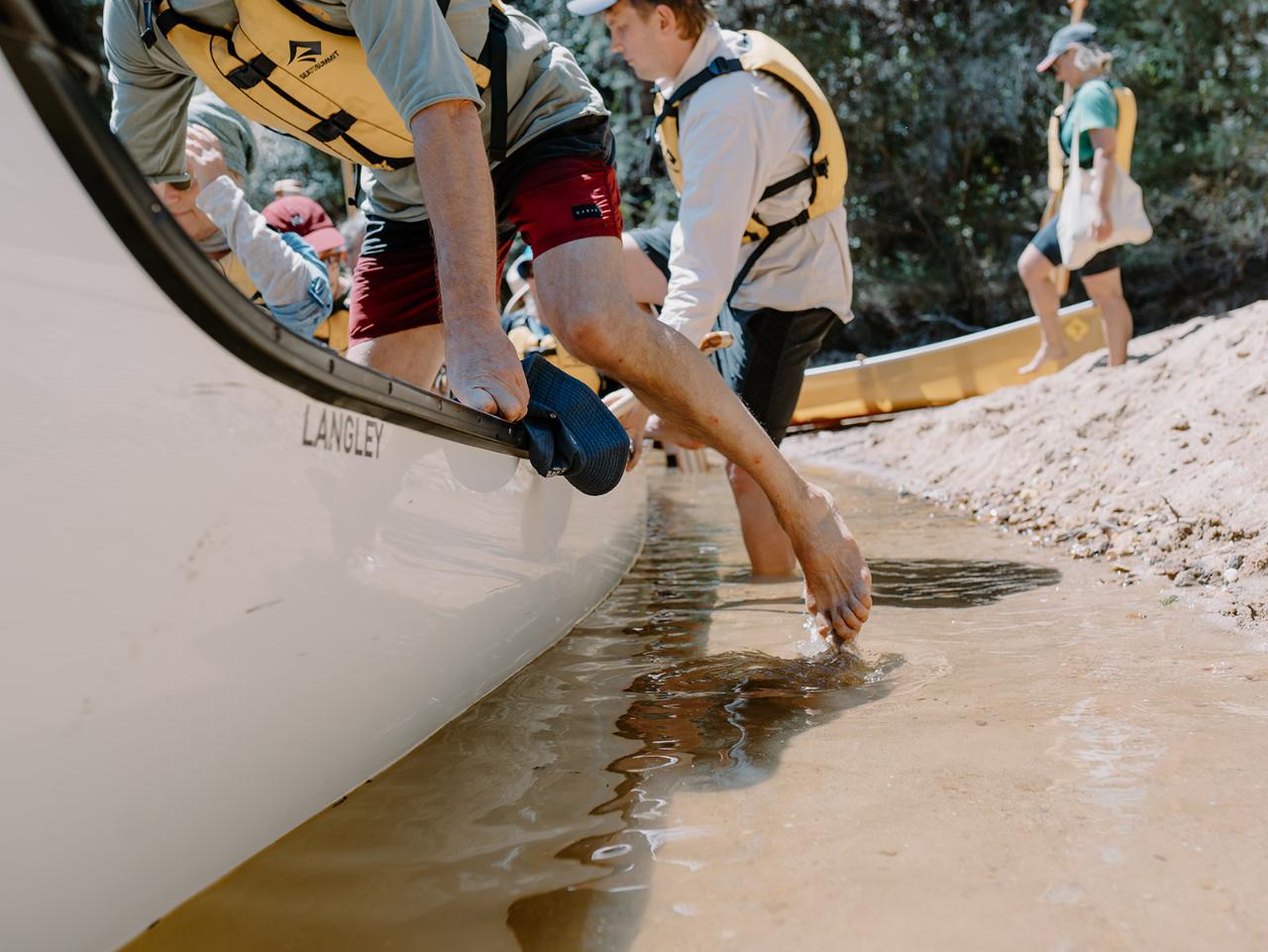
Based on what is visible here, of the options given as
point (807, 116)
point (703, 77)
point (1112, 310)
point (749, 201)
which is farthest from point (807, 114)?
point (1112, 310)

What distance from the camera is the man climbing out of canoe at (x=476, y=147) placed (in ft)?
5.92

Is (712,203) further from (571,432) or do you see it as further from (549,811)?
(549,811)

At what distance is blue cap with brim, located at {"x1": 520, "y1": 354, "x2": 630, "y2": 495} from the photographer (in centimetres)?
208

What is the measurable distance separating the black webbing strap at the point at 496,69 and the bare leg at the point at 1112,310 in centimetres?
430

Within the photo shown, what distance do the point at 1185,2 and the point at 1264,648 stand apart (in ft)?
32.7

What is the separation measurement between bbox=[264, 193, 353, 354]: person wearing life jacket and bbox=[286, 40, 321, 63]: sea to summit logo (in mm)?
2278

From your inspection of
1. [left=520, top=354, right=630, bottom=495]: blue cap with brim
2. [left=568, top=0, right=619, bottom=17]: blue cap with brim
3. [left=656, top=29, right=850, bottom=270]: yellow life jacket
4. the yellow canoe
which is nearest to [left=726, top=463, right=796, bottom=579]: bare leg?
[left=656, top=29, right=850, bottom=270]: yellow life jacket

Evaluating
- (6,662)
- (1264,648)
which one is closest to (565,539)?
(1264,648)

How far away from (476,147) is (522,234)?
25.0 inches

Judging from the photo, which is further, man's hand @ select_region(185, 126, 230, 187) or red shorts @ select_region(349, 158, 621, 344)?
man's hand @ select_region(185, 126, 230, 187)

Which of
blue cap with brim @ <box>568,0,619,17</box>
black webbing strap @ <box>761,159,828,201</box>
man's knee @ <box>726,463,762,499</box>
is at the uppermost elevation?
blue cap with brim @ <box>568,0,619,17</box>

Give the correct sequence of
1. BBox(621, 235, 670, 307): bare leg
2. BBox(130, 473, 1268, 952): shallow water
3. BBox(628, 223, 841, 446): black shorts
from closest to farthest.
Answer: BBox(130, 473, 1268, 952): shallow water < BBox(628, 223, 841, 446): black shorts < BBox(621, 235, 670, 307): bare leg

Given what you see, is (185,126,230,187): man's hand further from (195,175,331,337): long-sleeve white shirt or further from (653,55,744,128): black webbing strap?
(653,55,744,128): black webbing strap

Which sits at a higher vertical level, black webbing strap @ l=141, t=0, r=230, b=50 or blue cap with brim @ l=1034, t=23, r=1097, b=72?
blue cap with brim @ l=1034, t=23, r=1097, b=72
